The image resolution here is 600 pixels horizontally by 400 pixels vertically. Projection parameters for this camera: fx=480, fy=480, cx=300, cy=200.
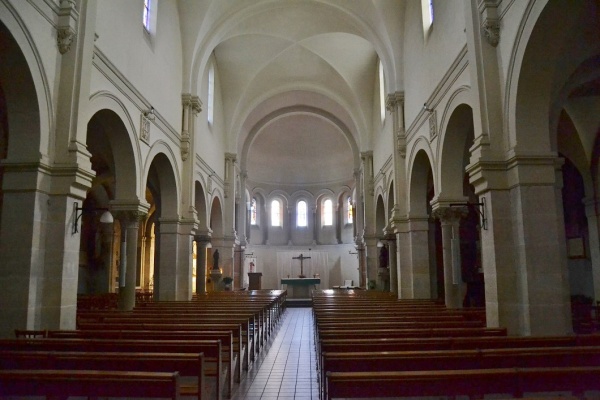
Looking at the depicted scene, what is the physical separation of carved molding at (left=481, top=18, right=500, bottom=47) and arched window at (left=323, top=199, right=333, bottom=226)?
2704 centimetres

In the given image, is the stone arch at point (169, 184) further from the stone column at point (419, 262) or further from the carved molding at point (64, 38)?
the stone column at point (419, 262)

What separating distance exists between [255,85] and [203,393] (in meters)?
21.0

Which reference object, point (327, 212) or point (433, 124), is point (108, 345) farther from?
point (327, 212)

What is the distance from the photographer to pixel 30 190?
25.7ft

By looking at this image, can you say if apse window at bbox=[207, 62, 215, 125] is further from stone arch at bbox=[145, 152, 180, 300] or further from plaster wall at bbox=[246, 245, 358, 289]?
plaster wall at bbox=[246, 245, 358, 289]

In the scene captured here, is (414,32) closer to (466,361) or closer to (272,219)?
(466,361)

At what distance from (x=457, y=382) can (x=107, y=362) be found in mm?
3104

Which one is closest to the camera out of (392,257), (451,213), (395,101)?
(451,213)

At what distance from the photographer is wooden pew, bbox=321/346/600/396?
4.39 meters

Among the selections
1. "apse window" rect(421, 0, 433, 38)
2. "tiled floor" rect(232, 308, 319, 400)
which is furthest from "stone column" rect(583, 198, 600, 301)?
"tiled floor" rect(232, 308, 319, 400)

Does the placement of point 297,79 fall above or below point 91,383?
above

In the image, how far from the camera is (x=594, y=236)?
14.0 m

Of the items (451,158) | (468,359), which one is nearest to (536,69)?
(451,158)

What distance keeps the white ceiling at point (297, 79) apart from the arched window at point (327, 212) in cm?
159
